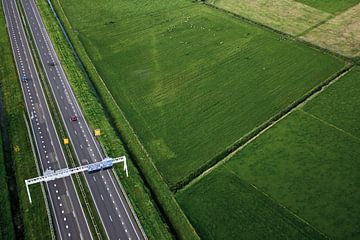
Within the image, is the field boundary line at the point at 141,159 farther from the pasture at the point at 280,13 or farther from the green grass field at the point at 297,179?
the pasture at the point at 280,13

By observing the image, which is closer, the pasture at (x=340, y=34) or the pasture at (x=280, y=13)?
the pasture at (x=340, y=34)

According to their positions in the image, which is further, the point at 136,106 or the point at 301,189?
the point at 136,106

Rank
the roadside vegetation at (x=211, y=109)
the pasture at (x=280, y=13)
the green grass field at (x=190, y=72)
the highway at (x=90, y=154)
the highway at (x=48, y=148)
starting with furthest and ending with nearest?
1. the pasture at (x=280, y=13)
2. the green grass field at (x=190, y=72)
3. the roadside vegetation at (x=211, y=109)
4. the highway at (x=48, y=148)
5. the highway at (x=90, y=154)

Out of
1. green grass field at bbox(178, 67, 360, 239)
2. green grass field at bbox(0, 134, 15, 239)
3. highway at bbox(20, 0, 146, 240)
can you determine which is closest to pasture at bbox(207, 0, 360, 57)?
green grass field at bbox(178, 67, 360, 239)

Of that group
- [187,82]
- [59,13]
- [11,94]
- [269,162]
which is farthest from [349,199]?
[59,13]

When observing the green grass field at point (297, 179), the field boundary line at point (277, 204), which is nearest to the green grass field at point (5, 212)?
the green grass field at point (297, 179)

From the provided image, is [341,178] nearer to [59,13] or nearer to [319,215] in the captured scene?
[319,215]

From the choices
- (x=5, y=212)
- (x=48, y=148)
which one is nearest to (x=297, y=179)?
(x=48, y=148)

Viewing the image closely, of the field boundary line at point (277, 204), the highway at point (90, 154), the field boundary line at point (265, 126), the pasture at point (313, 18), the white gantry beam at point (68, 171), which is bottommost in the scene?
the field boundary line at point (277, 204)
